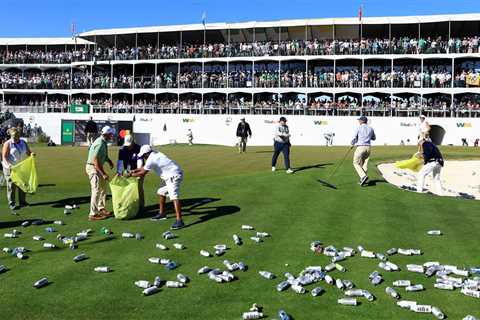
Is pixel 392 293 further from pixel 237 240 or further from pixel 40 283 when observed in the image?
pixel 40 283

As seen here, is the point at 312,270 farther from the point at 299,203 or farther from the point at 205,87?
the point at 205,87

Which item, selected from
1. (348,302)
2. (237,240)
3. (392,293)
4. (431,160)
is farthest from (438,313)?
(431,160)

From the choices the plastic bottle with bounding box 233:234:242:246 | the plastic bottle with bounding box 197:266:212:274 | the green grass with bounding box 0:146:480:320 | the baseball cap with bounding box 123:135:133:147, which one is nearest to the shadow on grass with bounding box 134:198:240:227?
the green grass with bounding box 0:146:480:320

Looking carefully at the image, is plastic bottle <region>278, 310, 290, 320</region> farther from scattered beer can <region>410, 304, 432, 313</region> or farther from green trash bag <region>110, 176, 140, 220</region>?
green trash bag <region>110, 176, 140, 220</region>

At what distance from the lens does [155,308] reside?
21.3 feet

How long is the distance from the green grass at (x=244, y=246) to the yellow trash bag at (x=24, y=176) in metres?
0.51

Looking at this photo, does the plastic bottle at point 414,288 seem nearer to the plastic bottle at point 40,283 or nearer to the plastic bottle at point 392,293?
the plastic bottle at point 392,293

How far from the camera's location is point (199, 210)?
40.1 ft

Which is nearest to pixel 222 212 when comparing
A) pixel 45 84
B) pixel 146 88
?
pixel 146 88

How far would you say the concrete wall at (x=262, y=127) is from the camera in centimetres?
4197

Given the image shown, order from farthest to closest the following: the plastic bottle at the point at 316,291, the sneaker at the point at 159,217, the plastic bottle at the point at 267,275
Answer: the sneaker at the point at 159,217 < the plastic bottle at the point at 267,275 < the plastic bottle at the point at 316,291

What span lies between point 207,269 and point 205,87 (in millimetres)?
44716

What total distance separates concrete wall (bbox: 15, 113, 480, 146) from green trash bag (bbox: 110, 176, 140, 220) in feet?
109

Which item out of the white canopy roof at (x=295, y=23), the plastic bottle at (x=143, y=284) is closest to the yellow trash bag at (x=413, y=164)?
the plastic bottle at (x=143, y=284)
